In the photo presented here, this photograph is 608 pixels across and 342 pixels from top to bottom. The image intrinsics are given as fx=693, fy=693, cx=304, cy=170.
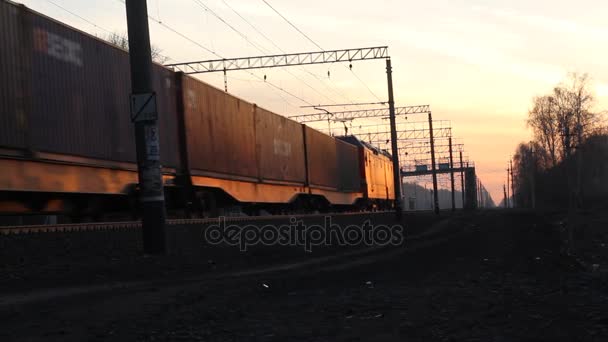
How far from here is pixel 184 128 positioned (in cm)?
1764

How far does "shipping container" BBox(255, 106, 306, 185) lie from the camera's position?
78.4ft

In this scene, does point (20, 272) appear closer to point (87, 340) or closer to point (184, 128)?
point (87, 340)

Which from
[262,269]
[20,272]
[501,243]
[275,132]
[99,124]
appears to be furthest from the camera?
[275,132]

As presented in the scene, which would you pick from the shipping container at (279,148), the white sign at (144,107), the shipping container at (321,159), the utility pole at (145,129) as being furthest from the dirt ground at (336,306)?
the shipping container at (321,159)

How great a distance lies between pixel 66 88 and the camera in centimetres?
1295

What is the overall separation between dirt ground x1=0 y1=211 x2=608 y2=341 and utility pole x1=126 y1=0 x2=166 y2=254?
1471mm

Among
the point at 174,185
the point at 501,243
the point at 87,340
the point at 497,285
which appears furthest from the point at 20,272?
the point at 501,243

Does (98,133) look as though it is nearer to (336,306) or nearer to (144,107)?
(144,107)

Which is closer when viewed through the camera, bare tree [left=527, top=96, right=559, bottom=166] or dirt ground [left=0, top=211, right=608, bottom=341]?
dirt ground [left=0, top=211, right=608, bottom=341]

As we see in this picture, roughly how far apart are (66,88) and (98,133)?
4.06ft

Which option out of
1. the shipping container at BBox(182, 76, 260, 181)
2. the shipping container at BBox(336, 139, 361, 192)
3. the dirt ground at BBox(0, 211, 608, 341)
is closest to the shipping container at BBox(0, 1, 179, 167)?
the shipping container at BBox(182, 76, 260, 181)

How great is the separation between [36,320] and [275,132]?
1954cm

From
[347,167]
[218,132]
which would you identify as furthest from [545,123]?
[218,132]

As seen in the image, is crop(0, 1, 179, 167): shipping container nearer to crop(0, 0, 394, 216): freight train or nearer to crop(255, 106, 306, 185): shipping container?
crop(0, 0, 394, 216): freight train
